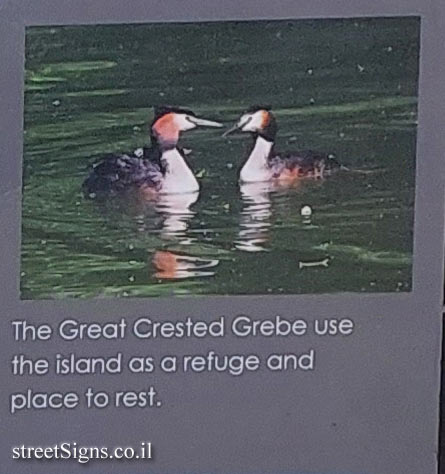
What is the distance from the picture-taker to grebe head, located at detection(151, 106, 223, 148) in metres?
2.65

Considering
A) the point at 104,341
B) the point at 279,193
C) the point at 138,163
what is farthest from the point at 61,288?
the point at 279,193

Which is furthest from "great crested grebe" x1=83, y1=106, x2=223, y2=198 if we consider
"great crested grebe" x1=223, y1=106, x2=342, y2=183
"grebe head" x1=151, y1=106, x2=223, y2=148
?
"great crested grebe" x1=223, y1=106, x2=342, y2=183

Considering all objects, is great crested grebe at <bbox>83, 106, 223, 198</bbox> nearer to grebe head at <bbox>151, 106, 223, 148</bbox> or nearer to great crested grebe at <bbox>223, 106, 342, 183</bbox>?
grebe head at <bbox>151, 106, 223, 148</bbox>

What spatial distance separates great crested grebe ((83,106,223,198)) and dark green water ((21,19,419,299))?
0.02 metres

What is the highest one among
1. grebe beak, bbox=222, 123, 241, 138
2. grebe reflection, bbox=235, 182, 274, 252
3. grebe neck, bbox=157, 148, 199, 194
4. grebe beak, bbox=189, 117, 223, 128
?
grebe beak, bbox=189, 117, 223, 128

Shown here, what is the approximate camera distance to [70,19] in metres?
2.59

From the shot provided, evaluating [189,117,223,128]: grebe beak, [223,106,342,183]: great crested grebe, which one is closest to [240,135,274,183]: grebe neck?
[223,106,342,183]: great crested grebe

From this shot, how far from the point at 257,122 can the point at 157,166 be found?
0.23 m

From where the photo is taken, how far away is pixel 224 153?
2.70 metres

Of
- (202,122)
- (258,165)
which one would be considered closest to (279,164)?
(258,165)

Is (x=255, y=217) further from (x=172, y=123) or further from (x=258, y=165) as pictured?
(x=172, y=123)

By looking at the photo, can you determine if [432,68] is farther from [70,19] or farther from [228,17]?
[70,19]

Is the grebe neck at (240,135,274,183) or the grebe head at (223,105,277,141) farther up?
the grebe head at (223,105,277,141)

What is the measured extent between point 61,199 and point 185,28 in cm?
44
